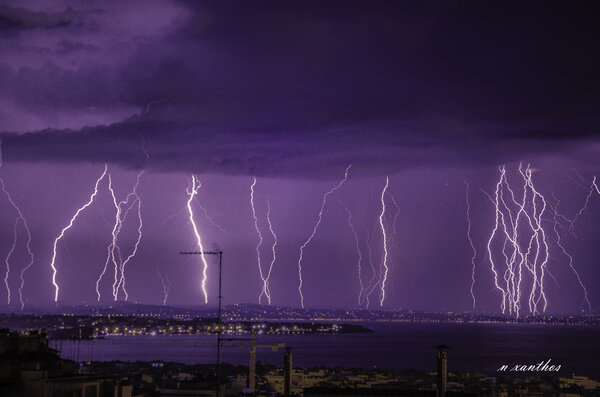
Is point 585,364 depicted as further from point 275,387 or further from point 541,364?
point 275,387

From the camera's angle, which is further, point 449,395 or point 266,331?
point 266,331

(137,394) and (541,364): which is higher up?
(137,394)

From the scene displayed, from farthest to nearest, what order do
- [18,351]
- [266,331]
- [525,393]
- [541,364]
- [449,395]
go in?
[266,331], [541,364], [525,393], [18,351], [449,395]

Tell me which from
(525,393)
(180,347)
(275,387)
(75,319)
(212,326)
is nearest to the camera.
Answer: (525,393)

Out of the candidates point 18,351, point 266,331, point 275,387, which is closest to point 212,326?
point 266,331

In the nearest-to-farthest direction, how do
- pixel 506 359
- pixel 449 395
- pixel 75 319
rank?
pixel 449 395, pixel 506 359, pixel 75 319

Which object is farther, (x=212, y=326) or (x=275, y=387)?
(x=212, y=326)

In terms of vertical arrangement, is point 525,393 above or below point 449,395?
Answer: below

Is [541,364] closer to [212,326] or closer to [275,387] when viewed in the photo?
[275,387]

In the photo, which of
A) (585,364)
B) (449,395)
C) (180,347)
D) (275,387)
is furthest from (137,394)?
(180,347)
